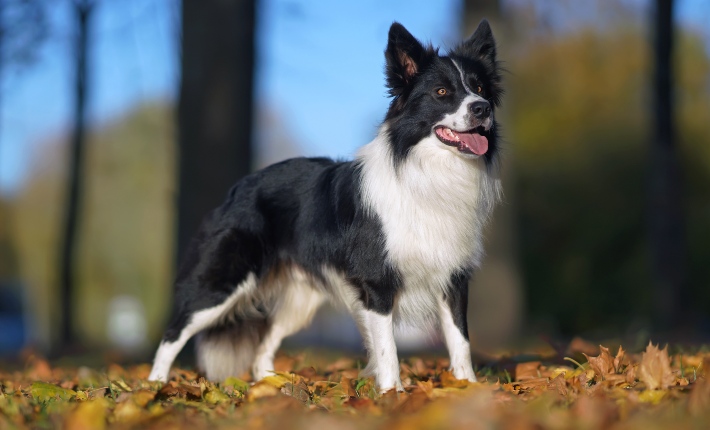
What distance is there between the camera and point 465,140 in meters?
5.12

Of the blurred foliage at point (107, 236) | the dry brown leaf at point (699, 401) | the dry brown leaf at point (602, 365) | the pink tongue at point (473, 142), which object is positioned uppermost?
the pink tongue at point (473, 142)

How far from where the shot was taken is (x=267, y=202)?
5.98 metres

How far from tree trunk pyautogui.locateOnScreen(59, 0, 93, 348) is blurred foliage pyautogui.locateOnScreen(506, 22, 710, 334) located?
8916 millimetres

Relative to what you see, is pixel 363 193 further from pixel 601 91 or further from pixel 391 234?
pixel 601 91

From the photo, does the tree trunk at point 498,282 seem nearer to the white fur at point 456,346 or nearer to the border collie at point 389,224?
the border collie at point 389,224

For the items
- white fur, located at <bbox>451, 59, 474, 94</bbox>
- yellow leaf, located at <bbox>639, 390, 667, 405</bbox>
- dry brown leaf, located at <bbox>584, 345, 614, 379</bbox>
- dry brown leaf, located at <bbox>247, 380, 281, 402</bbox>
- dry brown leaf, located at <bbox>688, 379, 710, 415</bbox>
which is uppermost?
white fur, located at <bbox>451, 59, 474, 94</bbox>

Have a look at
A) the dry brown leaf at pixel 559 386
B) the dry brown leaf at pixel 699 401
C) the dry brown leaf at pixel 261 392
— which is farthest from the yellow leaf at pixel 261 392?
the dry brown leaf at pixel 699 401

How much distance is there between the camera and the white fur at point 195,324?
586 cm

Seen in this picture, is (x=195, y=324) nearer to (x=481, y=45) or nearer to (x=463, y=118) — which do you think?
(x=463, y=118)

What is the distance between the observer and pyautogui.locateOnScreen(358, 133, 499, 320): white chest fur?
5.09 m

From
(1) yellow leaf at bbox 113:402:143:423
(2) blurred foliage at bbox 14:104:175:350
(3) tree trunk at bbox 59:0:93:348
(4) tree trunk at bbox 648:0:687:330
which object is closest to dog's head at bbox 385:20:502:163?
(1) yellow leaf at bbox 113:402:143:423

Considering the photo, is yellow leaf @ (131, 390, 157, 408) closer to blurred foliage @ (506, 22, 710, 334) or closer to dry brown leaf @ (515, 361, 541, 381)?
dry brown leaf @ (515, 361, 541, 381)

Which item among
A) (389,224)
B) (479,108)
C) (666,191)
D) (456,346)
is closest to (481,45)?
(479,108)

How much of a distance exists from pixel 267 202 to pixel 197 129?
3.35 meters
